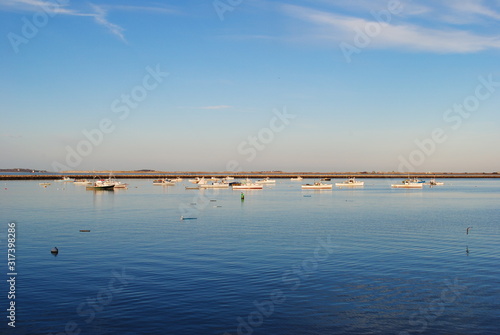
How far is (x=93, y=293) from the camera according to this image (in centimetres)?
2455

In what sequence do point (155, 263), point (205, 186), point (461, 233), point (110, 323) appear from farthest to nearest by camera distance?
point (205, 186), point (461, 233), point (155, 263), point (110, 323)

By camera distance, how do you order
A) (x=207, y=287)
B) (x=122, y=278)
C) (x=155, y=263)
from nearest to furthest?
(x=207, y=287) < (x=122, y=278) < (x=155, y=263)

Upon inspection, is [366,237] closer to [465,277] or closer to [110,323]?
[465,277]

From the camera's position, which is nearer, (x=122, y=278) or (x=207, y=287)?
(x=207, y=287)

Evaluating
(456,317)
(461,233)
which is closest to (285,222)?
(461,233)

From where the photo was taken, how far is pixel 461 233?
4834cm

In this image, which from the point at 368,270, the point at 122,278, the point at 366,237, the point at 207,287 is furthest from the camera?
the point at 366,237

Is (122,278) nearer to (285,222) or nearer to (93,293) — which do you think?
(93,293)

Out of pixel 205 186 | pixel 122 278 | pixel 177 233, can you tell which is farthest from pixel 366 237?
pixel 205 186

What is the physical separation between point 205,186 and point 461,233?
11723 centimetres

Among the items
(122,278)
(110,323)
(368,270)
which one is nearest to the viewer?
(110,323)

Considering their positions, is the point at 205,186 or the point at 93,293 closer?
the point at 93,293

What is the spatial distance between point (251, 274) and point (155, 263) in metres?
7.43

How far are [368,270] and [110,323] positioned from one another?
56.3 ft
